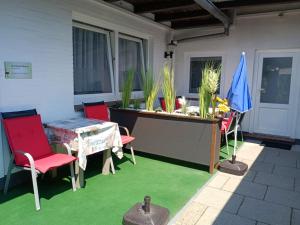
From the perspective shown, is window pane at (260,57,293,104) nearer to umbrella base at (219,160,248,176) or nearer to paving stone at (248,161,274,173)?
paving stone at (248,161,274,173)

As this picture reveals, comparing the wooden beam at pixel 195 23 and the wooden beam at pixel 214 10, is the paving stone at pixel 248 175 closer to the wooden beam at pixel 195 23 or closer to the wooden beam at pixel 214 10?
the wooden beam at pixel 214 10

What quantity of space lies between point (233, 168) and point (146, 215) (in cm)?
191

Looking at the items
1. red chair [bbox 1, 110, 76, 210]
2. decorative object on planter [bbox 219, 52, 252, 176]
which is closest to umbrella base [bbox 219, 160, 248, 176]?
decorative object on planter [bbox 219, 52, 252, 176]

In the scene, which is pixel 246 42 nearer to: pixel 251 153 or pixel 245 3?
pixel 245 3

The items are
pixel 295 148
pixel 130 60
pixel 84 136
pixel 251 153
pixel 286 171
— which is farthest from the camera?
pixel 130 60

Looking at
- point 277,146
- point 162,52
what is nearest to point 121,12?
point 162,52

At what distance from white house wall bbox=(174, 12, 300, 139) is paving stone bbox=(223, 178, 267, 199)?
2.87 m

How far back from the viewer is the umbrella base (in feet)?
12.4

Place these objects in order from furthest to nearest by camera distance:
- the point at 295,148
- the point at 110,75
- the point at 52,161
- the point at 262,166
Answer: the point at 295,148 → the point at 110,75 → the point at 262,166 → the point at 52,161

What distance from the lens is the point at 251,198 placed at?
3.07 metres

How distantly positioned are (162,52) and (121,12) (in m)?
1.86

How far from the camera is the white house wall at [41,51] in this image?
10.1 ft

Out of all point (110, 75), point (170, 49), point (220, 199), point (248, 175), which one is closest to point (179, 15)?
point (170, 49)

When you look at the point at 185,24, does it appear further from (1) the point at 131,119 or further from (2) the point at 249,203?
(2) the point at 249,203
